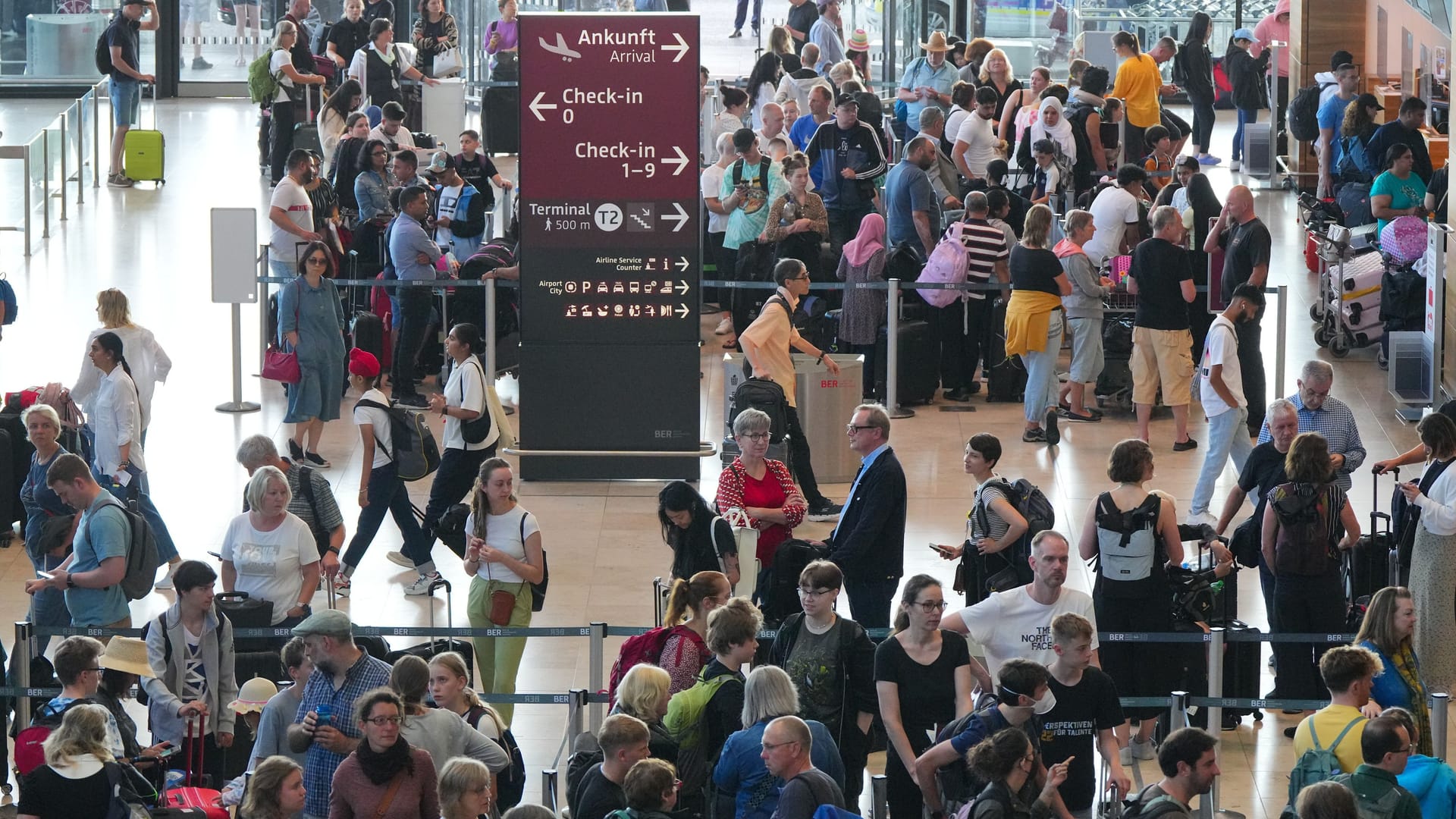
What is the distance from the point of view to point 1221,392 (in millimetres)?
13562

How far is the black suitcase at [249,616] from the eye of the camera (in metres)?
10.0

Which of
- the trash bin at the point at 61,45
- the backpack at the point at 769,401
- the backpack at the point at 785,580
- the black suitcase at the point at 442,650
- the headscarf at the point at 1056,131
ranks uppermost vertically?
the trash bin at the point at 61,45

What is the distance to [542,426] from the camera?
14992mm

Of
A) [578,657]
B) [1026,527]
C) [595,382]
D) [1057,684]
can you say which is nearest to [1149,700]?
[1026,527]

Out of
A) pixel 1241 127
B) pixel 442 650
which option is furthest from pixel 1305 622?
pixel 1241 127

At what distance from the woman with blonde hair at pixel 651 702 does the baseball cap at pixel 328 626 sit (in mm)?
1178

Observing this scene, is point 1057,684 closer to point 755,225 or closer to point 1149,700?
point 1149,700

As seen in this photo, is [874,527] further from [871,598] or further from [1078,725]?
[1078,725]

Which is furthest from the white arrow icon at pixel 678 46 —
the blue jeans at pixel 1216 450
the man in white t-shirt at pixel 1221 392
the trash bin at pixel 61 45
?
the trash bin at pixel 61 45

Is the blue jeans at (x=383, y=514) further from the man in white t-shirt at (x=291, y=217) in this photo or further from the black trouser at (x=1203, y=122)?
the black trouser at (x=1203, y=122)

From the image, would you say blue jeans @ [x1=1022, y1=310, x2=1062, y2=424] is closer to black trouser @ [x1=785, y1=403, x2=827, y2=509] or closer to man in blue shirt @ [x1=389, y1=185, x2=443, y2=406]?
black trouser @ [x1=785, y1=403, x2=827, y2=509]

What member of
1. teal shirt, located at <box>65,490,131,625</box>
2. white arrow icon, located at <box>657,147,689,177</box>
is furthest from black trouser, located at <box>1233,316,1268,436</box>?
teal shirt, located at <box>65,490,131,625</box>

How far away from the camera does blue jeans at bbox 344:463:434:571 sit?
40.9ft

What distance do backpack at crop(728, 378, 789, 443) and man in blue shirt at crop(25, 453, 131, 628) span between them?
13.6ft
